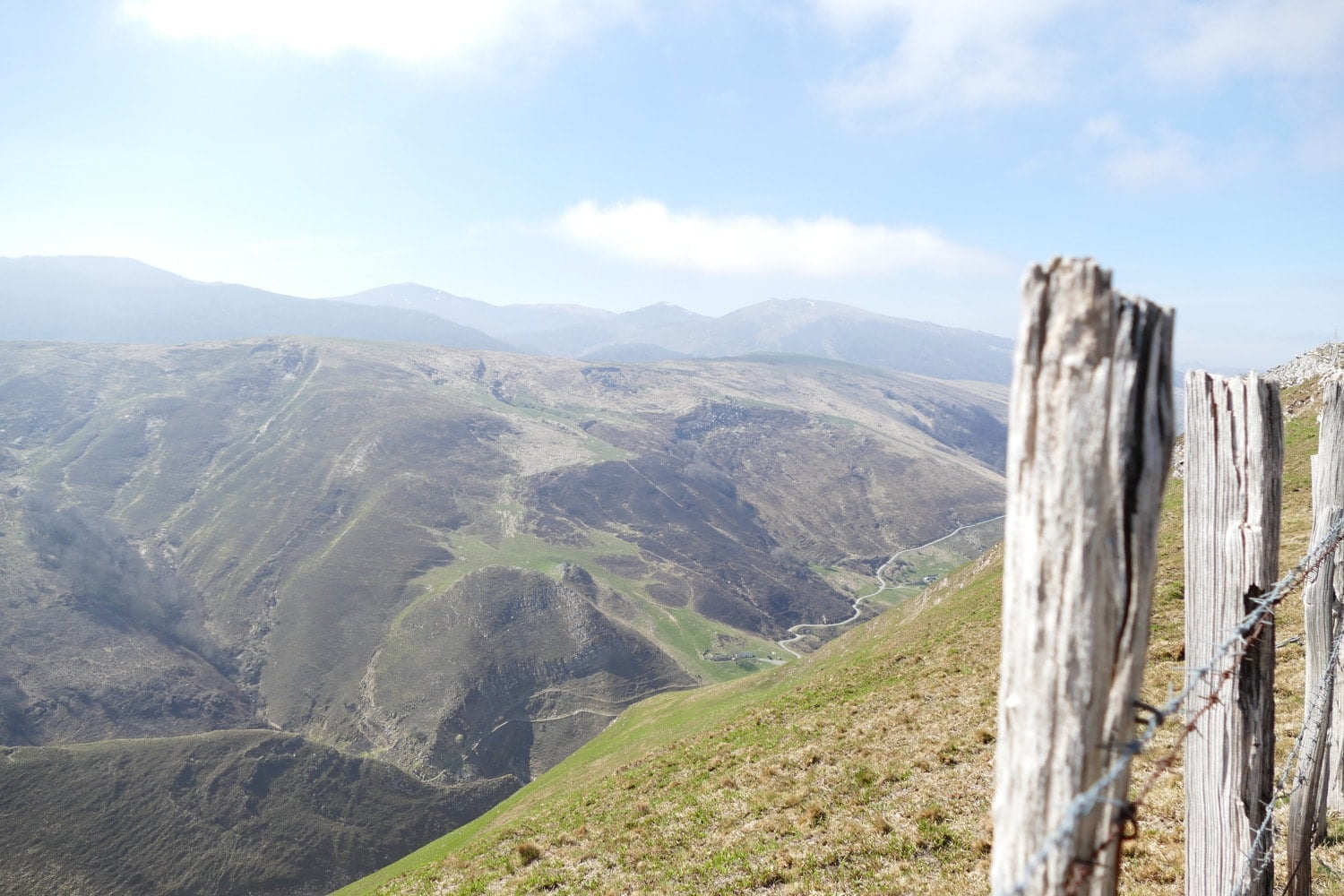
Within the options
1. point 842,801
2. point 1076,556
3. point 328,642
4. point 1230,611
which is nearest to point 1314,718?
point 1230,611

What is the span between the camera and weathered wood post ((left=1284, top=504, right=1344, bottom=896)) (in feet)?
19.1

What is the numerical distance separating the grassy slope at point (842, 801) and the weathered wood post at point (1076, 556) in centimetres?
711

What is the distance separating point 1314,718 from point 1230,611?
12.4ft

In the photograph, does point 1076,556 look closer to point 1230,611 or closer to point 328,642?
point 1230,611

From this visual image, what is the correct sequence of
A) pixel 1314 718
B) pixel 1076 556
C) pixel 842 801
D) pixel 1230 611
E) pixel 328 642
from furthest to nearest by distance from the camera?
1. pixel 328 642
2. pixel 842 801
3. pixel 1314 718
4. pixel 1230 611
5. pixel 1076 556

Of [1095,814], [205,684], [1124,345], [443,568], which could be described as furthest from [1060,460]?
[443,568]

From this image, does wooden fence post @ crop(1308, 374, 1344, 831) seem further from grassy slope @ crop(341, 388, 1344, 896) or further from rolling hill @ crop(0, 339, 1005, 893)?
rolling hill @ crop(0, 339, 1005, 893)

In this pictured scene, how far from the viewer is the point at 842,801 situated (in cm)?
Answer: 1396

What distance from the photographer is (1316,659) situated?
23.0 ft

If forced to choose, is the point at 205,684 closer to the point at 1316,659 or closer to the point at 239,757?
the point at 239,757

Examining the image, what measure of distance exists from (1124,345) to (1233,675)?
315 cm

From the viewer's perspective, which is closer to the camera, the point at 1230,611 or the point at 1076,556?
the point at 1076,556

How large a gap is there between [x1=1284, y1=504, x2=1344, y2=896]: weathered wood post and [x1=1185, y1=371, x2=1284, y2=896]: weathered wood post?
6.01ft

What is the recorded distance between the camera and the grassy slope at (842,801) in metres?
10.9
